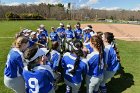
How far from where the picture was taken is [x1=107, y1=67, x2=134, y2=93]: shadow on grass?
432 inches

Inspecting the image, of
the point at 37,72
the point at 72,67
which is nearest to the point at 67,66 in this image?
the point at 72,67

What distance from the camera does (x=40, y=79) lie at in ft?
19.5

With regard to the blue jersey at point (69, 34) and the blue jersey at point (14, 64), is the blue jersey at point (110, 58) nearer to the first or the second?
the blue jersey at point (14, 64)

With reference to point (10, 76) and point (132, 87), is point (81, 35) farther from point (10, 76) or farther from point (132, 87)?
point (10, 76)

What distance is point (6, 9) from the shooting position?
328ft

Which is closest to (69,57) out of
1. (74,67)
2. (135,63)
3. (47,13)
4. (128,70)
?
(74,67)

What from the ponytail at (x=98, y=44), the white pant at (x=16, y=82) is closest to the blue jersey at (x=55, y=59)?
the white pant at (x=16, y=82)

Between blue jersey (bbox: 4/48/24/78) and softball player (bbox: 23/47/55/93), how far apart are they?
1188 mm

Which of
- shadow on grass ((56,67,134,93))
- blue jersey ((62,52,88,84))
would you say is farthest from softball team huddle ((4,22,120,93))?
shadow on grass ((56,67,134,93))

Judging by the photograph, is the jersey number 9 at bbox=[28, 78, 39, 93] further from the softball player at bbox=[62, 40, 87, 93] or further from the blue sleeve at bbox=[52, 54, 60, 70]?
the blue sleeve at bbox=[52, 54, 60, 70]

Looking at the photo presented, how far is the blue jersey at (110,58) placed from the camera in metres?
8.59

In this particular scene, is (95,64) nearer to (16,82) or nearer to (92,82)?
(92,82)

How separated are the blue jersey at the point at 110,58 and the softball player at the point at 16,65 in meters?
2.64

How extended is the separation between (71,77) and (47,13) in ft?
312
